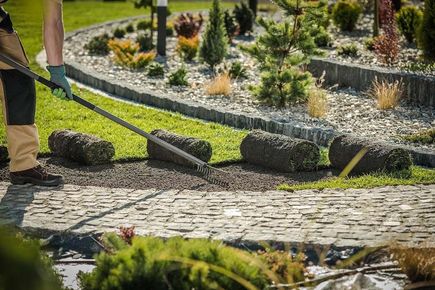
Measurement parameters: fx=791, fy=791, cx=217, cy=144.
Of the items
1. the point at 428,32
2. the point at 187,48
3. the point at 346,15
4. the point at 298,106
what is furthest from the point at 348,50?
the point at 298,106

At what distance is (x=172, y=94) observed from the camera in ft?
33.9

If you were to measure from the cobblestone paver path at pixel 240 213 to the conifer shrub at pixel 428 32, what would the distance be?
18.2ft

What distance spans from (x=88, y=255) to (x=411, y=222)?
6.94 ft

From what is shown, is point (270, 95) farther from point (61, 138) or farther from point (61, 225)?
point (61, 225)

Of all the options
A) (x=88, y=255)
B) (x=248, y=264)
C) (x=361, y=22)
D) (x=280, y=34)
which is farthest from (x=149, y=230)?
(x=361, y=22)

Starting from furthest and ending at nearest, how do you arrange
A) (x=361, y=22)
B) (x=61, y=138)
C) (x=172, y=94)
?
(x=361, y=22) < (x=172, y=94) < (x=61, y=138)

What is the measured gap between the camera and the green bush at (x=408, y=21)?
13250 mm

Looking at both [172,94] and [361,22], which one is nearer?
[172,94]

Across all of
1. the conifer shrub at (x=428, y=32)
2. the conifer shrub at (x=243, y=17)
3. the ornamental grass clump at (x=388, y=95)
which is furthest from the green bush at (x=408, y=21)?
the ornamental grass clump at (x=388, y=95)

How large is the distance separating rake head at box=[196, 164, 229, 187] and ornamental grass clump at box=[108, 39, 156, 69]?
5.60 metres

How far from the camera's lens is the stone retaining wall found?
9531 mm

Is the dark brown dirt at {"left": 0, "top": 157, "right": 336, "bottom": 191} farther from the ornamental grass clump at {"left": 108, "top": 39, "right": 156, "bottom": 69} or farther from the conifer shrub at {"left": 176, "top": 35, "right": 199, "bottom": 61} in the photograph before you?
the conifer shrub at {"left": 176, "top": 35, "right": 199, "bottom": 61}

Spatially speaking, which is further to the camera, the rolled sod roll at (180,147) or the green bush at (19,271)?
the rolled sod roll at (180,147)

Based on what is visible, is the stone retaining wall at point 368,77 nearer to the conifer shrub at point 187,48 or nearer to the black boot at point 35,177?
the conifer shrub at point 187,48
